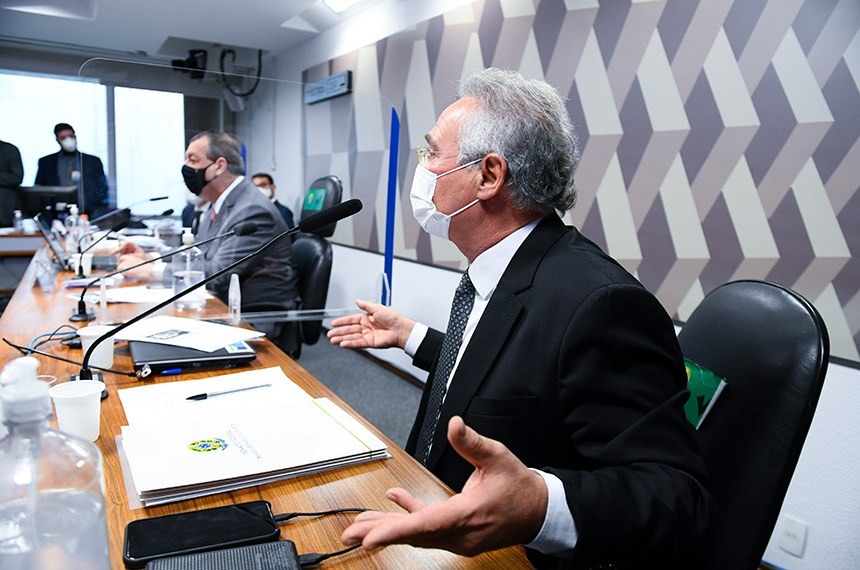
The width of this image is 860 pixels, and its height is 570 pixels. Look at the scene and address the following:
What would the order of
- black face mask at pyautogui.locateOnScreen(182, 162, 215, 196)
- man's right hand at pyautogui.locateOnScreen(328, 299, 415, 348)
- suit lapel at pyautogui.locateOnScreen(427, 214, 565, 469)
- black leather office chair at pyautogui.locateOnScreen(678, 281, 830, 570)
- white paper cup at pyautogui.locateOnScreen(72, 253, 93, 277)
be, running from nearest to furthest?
black leather office chair at pyautogui.locateOnScreen(678, 281, 830, 570) → suit lapel at pyautogui.locateOnScreen(427, 214, 565, 469) → man's right hand at pyautogui.locateOnScreen(328, 299, 415, 348) → black face mask at pyautogui.locateOnScreen(182, 162, 215, 196) → white paper cup at pyautogui.locateOnScreen(72, 253, 93, 277)

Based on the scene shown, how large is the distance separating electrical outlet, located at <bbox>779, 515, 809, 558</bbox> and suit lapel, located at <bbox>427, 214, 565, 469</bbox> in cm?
143

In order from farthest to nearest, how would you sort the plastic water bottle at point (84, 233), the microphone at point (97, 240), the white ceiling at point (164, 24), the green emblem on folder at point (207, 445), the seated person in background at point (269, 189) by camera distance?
the white ceiling at point (164, 24) → the plastic water bottle at point (84, 233) → the microphone at point (97, 240) → the seated person in background at point (269, 189) → the green emblem on folder at point (207, 445)

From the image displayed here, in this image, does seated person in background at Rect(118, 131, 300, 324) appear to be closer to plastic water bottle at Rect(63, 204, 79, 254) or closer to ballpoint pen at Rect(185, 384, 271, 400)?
plastic water bottle at Rect(63, 204, 79, 254)

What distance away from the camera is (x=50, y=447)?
51cm

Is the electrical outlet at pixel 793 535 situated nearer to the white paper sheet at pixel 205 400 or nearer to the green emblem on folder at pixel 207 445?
the white paper sheet at pixel 205 400

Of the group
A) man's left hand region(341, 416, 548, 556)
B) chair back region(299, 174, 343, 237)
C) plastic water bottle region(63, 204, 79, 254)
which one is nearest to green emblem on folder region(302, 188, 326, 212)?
chair back region(299, 174, 343, 237)

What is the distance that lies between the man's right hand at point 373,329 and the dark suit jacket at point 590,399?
0.41 metres

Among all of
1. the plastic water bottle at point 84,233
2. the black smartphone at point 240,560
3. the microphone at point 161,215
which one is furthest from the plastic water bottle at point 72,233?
the black smartphone at point 240,560

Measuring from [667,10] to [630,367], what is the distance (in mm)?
1883

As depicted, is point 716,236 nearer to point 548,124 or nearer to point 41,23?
point 548,124

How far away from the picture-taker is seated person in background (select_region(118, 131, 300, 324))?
2029mm

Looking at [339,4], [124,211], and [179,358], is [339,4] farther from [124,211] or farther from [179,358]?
[179,358]

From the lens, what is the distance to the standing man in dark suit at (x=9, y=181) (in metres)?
4.61

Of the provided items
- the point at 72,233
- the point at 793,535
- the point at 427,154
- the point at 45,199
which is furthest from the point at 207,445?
the point at 45,199
